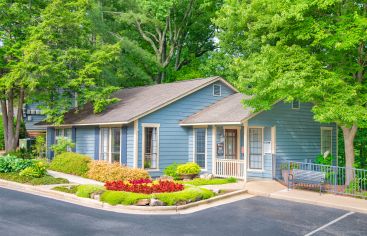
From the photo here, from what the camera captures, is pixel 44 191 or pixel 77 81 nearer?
pixel 44 191

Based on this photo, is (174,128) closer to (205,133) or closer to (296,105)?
(205,133)

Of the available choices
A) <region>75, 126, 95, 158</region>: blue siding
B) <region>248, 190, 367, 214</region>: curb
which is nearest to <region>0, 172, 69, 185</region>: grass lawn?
<region>75, 126, 95, 158</region>: blue siding

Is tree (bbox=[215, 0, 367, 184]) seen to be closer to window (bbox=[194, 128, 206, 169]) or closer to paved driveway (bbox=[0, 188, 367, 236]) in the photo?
window (bbox=[194, 128, 206, 169])

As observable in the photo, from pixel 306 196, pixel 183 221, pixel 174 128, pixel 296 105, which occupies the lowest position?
pixel 183 221

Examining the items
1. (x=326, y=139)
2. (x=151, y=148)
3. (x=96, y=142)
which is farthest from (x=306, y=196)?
(x=96, y=142)

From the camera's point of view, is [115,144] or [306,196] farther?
[115,144]

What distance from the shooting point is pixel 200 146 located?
21734 mm

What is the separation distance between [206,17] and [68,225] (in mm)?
33341

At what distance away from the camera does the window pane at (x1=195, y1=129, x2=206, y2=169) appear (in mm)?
21672

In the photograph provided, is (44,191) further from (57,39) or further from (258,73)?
(57,39)

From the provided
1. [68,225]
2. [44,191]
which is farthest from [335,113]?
[44,191]

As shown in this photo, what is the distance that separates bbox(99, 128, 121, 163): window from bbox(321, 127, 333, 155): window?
11.8 m

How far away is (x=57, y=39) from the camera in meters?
25.2

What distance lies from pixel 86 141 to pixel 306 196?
13992mm
